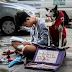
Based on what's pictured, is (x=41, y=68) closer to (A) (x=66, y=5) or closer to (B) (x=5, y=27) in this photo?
(B) (x=5, y=27)

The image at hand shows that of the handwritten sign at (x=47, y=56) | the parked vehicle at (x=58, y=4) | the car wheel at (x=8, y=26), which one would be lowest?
the handwritten sign at (x=47, y=56)

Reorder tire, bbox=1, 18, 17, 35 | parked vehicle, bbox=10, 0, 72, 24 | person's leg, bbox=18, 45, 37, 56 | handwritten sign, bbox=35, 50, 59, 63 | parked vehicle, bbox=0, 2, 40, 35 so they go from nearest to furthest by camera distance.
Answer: handwritten sign, bbox=35, 50, 59, 63 < person's leg, bbox=18, 45, 37, 56 < parked vehicle, bbox=0, 2, 40, 35 < tire, bbox=1, 18, 17, 35 < parked vehicle, bbox=10, 0, 72, 24

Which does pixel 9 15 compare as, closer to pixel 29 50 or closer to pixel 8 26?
pixel 8 26

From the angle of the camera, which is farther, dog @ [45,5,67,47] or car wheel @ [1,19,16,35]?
car wheel @ [1,19,16,35]

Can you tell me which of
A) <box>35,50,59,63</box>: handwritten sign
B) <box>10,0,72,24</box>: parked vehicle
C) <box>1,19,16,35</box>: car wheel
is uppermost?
<box>10,0,72,24</box>: parked vehicle

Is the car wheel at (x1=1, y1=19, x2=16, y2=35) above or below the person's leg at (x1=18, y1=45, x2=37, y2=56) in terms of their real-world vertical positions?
→ above

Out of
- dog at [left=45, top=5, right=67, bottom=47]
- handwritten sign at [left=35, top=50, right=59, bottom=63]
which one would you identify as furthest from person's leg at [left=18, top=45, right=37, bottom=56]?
dog at [left=45, top=5, right=67, bottom=47]

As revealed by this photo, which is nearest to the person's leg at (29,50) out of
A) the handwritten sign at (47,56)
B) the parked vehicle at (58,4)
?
the handwritten sign at (47,56)

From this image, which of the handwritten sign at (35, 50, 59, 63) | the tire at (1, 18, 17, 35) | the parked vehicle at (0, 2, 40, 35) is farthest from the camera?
the tire at (1, 18, 17, 35)

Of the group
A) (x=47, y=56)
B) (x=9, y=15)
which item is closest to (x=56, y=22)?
(x=47, y=56)

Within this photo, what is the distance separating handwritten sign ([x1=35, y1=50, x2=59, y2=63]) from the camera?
10.7 feet

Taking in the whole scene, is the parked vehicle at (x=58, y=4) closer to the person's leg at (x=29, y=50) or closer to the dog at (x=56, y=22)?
the dog at (x=56, y=22)

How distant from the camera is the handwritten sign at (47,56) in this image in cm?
325

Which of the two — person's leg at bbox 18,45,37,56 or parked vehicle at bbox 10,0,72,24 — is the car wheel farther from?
person's leg at bbox 18,45,37,56
